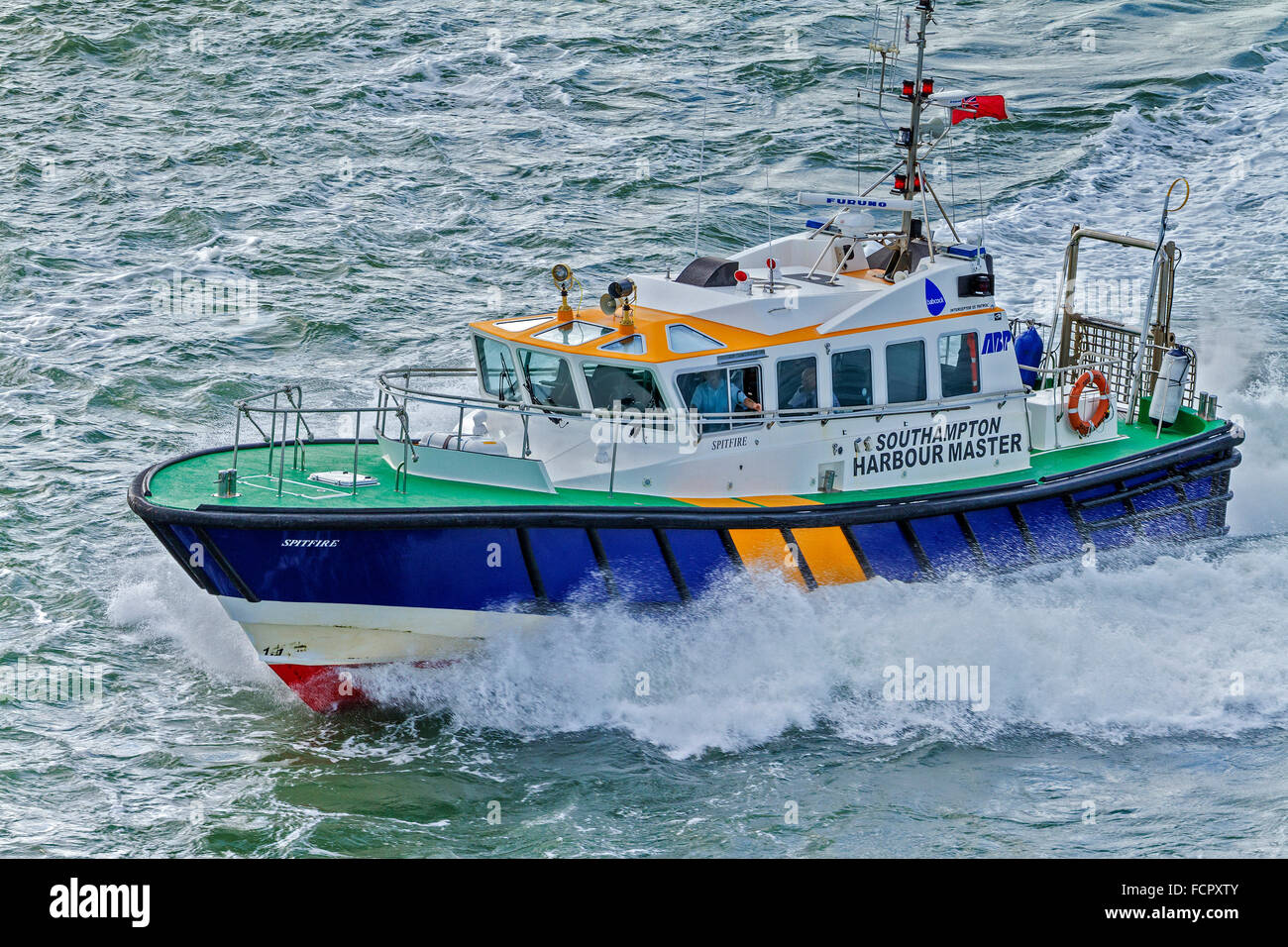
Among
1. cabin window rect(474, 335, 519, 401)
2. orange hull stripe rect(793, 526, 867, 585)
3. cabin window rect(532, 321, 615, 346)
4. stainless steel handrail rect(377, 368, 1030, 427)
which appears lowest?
orange hull stripe rect(793, 526, 867, 585)

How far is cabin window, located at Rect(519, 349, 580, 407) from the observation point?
418 inches

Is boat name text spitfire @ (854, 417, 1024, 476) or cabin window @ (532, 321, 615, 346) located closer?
cabin window @ (532, 321, 615, 346)

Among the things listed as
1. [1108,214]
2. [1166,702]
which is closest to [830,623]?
[1166,702]

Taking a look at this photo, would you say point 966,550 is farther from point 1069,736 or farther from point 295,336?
point 295,336

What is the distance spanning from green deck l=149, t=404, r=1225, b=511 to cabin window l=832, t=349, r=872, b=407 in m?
0.70

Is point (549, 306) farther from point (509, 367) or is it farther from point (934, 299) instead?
point (934, 299)

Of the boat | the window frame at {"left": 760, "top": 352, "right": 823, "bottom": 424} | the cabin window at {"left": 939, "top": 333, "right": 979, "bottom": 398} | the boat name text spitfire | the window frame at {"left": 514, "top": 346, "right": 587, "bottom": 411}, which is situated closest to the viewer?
the boat

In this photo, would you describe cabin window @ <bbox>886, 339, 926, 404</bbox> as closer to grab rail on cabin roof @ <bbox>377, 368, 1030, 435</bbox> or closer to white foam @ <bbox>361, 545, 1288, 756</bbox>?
grab rail on cabin roof @ <bbox>377, 368, 1030, 435</bbox>

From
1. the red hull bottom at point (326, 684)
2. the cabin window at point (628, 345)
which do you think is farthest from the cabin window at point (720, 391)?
the red hull bottom at point (326, 684)

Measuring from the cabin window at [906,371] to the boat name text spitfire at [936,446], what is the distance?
0.27 metres

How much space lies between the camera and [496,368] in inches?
435

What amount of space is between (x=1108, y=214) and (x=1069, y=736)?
11.4 m
